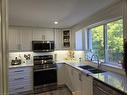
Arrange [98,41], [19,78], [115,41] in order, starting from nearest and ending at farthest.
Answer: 1. [115,41]
2. [98,41]
3. [19,78]

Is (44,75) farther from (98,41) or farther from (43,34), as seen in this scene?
(98,41)

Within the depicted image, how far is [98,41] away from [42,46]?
2093 millimetres

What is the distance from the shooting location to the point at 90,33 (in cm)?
430

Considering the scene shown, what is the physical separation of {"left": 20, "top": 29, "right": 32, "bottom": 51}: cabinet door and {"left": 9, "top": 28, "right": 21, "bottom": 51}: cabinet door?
5.3 inches

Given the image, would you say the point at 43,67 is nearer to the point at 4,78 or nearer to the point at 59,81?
the point at 59,81

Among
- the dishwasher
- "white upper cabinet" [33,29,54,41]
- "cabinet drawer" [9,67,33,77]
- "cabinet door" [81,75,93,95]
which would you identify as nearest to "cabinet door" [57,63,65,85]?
"cabinet drawer" [9,67,33,77]

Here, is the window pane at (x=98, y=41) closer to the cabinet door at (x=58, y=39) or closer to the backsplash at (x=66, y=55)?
the backsplash at (x=66, y=55)

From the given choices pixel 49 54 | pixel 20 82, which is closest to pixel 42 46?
pixel 49 54

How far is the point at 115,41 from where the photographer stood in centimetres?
296

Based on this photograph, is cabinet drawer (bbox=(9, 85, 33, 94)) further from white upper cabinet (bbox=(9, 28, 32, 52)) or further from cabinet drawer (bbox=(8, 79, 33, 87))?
white upper cabinet (bbox=(9, 28, 32, 52))

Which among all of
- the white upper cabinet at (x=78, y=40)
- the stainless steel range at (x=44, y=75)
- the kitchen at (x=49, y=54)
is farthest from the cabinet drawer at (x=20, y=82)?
the white upper cabinet at (x=78, y=40)

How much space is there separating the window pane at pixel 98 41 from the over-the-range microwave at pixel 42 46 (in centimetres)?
168

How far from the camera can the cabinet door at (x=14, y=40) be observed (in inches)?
176

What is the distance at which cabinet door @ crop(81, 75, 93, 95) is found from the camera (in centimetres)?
254
